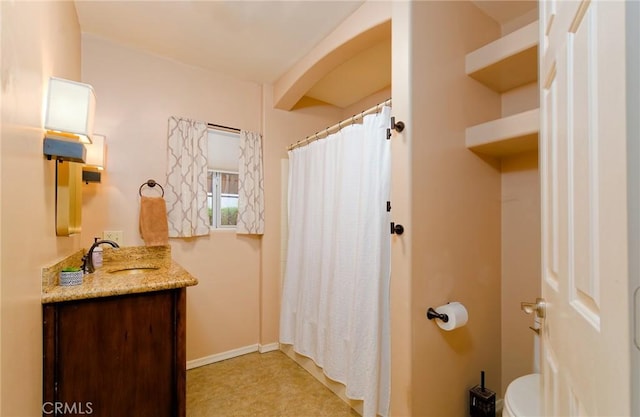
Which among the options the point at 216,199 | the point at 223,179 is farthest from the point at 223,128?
the point at 216,199

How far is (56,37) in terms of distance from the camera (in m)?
1.36

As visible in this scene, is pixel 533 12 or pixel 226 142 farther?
pixel 226 142

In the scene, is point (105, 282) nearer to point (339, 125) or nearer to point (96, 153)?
point (96, 153)

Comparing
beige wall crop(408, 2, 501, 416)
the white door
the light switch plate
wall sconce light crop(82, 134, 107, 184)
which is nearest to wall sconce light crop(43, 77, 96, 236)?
wall sconce light crop(82, 134, 107, 184)

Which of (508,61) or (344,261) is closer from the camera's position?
(508,61)

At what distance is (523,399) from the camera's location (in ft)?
4.05

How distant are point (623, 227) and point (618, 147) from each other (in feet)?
0.36

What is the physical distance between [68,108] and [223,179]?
55.4 inches

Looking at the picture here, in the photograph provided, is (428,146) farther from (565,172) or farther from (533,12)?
(533,12)

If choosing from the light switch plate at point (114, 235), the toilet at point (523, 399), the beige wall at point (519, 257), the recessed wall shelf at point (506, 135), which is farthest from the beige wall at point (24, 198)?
the beige wall at point (519, 257)

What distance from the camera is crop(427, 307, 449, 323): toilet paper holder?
1472 millimetres

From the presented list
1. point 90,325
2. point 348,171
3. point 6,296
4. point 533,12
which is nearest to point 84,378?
point 90,325

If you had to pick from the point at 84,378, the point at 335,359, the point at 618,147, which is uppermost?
the point at 618,147

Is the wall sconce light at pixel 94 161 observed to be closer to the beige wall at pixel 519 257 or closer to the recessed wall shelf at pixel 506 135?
the recessed wall shelf at pixel 506 135
